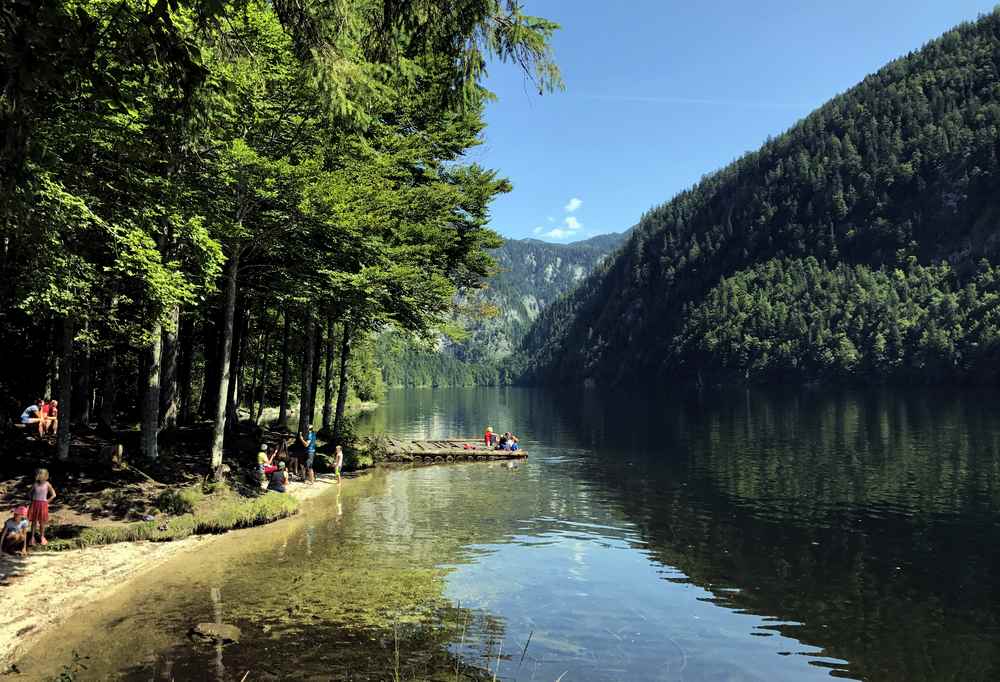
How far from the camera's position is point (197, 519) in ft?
60.0

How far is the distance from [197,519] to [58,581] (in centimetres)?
514

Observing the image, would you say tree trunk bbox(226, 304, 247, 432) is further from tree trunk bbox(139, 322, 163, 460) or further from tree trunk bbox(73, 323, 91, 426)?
tree trunk bbox(139, 322, 163, 460)

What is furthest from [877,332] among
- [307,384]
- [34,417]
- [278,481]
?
[34,417]

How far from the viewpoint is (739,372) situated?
184 metres

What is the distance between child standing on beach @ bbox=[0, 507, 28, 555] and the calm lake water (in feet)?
10.2

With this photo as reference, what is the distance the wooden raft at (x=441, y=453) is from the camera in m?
36.9

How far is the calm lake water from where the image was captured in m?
10.7

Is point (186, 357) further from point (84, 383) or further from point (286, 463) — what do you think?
point (286, 463)

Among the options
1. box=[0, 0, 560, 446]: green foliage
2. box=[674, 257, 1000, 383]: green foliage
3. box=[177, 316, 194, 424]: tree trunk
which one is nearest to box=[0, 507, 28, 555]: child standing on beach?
box=[0, 0, 560, 446]: green foliage

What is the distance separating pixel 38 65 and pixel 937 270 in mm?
222007

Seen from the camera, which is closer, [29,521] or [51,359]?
[29,521]

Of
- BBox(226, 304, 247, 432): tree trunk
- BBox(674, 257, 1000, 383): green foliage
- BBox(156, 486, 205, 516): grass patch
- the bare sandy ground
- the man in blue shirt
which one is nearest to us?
the bare sandy ground

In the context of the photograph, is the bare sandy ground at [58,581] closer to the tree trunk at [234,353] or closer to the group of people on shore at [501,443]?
the tree trunk at [234,353]

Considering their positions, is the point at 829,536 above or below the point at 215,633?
below
